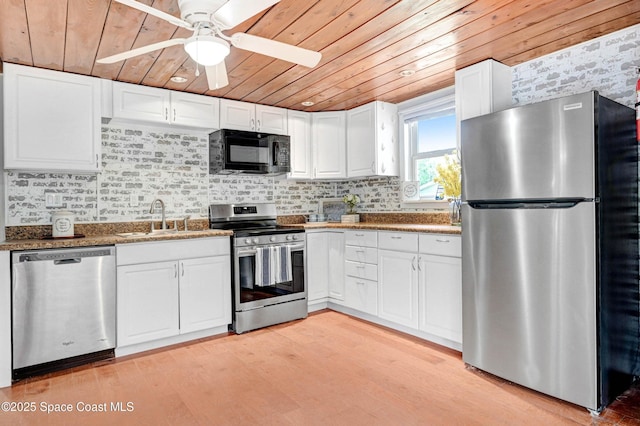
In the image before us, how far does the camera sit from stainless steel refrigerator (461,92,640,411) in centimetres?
210

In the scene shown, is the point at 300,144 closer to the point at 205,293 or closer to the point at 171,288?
the point at 205,293

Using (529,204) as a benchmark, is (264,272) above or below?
below

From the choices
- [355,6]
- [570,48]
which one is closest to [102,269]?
[355,6]

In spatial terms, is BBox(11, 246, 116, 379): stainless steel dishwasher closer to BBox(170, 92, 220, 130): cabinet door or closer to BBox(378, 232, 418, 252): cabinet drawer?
BBox(170, 92, 220, 130): cabinet door

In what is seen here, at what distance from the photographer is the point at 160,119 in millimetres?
3467

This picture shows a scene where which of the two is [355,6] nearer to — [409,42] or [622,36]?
[409,42]

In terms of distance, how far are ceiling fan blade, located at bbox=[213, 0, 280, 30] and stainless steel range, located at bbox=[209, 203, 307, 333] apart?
2014mm

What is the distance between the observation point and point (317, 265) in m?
4.15

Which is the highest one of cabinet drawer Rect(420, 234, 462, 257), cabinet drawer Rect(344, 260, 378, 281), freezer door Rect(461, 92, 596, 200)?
freezer door Rect(461, 92, 596, 200)

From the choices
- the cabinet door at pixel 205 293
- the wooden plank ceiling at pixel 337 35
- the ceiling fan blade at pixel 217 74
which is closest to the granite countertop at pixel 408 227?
the cabinet door at pixel 205 293

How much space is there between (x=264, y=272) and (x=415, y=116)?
2219 mm

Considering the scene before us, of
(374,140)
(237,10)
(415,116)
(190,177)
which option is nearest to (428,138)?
(415,116)

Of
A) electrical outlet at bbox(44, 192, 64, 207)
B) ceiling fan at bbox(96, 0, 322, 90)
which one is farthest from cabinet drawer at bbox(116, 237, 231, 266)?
ceiling fan at bbox(96, 0, 322, 90)

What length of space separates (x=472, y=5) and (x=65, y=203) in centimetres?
333
